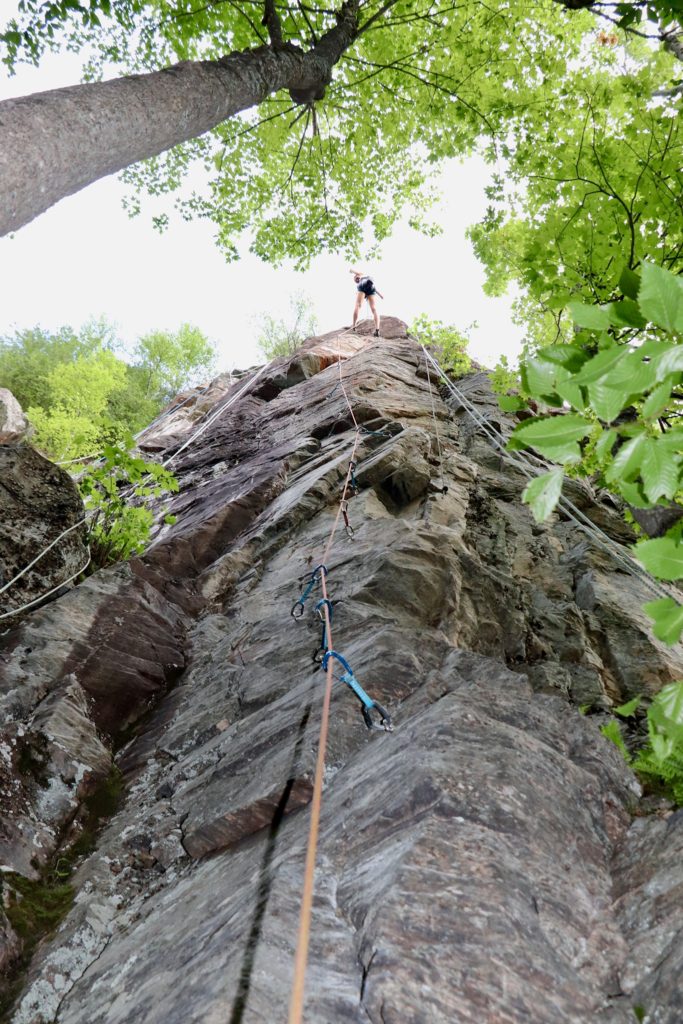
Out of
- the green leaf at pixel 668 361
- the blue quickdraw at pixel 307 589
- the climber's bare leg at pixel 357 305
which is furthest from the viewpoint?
the climber's bare leg at pixel 357 305

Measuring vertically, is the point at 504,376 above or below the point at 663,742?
above

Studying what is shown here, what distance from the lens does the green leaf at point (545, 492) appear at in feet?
4.04

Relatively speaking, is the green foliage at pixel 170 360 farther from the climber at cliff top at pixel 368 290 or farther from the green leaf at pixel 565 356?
the green leaf at pixel 565 356

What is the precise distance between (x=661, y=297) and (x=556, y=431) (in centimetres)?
32

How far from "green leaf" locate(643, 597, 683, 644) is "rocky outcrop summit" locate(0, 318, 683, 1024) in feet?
5.11

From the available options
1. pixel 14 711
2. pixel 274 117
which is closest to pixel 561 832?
pixel 14 711

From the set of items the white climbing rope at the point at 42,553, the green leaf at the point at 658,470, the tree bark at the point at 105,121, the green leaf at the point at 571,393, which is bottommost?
the green leaf at the point at 658,470

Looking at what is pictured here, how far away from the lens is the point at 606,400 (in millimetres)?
1154

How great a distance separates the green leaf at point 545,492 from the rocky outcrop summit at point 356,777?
70.9 inches

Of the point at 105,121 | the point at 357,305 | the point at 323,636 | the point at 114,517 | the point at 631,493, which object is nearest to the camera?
the point at 631,493

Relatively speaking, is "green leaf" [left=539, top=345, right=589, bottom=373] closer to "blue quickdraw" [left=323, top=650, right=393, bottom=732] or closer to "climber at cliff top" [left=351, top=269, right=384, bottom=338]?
"blue quickdraw" [left=323, top=650, right=393, bottom=732]

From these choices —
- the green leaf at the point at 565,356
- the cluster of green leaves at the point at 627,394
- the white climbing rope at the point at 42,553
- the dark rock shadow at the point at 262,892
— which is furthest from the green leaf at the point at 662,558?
the white climbing rope at the point at 42,553

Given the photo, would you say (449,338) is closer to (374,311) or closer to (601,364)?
(374,311)

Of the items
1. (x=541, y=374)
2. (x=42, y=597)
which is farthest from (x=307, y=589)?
(x=541, y=374)
